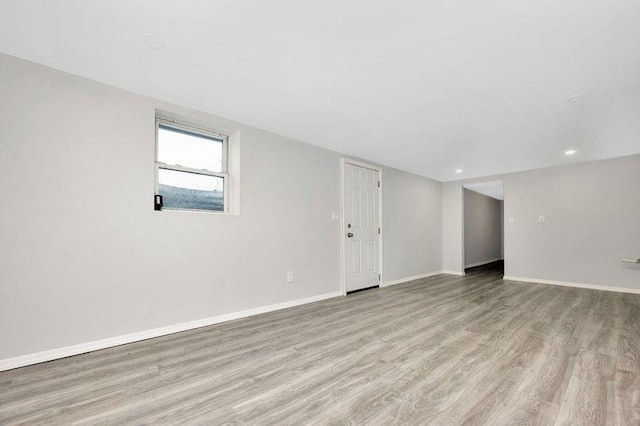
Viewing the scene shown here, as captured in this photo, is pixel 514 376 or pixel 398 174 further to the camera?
pixel 398 174

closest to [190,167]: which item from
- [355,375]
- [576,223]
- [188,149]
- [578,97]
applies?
[188,149]

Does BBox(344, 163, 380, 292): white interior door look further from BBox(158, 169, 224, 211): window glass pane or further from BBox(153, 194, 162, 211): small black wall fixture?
BBox(153, 194, 162, 211): small black wall fixture

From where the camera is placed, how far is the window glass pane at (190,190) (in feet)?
9.70

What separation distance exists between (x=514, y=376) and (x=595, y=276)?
179 inches

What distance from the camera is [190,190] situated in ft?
10.3

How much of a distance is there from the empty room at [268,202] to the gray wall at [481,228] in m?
3.50

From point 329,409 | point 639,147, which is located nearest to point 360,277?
point 329,409

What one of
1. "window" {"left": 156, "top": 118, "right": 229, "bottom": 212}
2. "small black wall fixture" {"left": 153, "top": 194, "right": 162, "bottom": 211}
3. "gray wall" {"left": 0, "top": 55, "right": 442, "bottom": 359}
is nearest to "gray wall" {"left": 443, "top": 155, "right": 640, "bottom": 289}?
"gray wall" {"left": 0, "top": 55, "right": 442, "bottom": 359}

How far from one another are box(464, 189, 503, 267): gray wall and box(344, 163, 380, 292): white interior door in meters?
3.84

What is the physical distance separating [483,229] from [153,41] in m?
9.38

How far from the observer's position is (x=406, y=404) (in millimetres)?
1637

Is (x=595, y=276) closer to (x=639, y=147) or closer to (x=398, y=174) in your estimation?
(x=639, y=147)

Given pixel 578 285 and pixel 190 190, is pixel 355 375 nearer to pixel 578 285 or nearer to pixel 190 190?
pixel 190 190

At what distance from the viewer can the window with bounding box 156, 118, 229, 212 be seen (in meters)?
2.96
